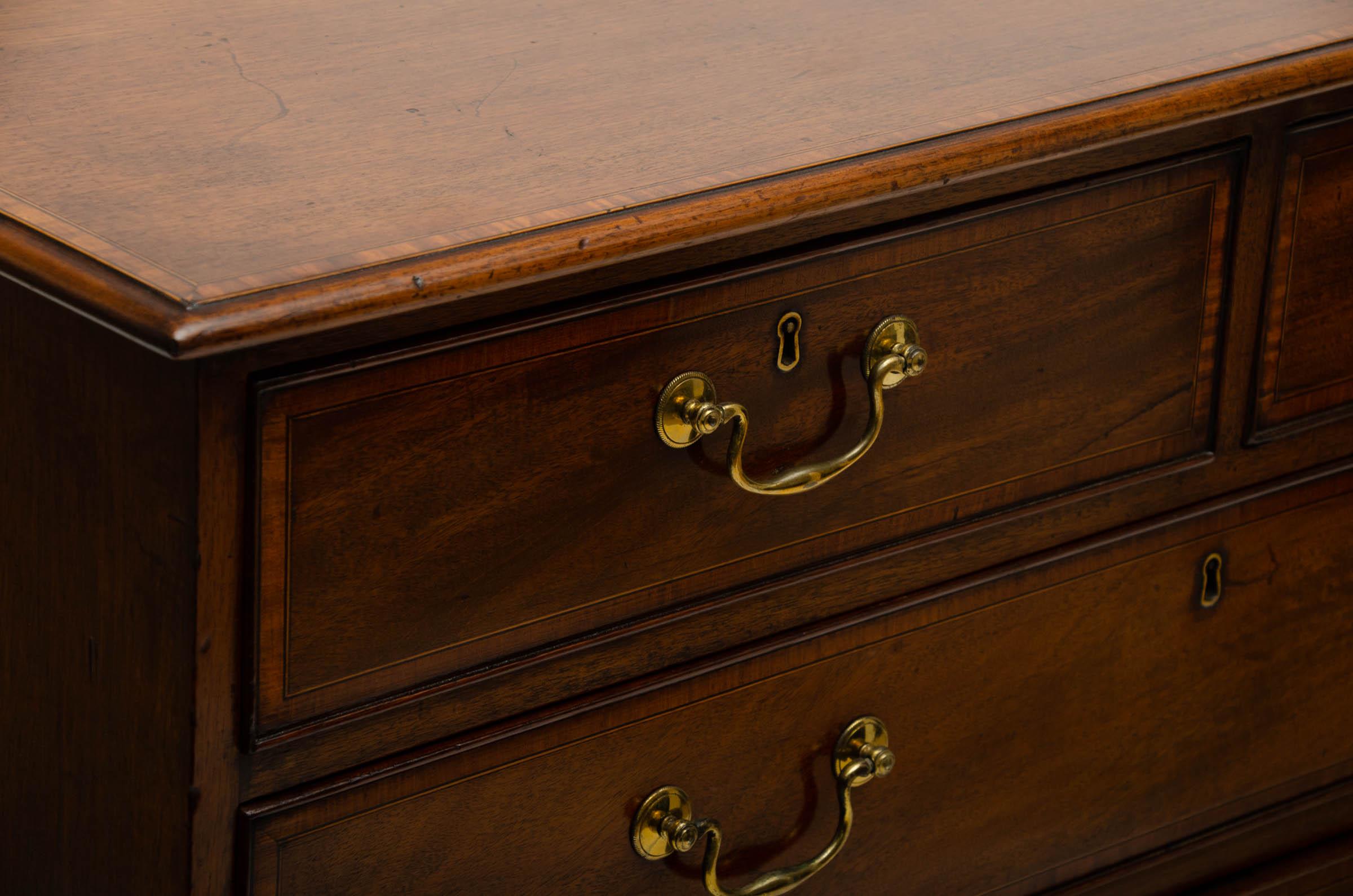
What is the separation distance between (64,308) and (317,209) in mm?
103

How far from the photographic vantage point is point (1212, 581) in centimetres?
98

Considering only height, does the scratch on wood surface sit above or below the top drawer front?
above

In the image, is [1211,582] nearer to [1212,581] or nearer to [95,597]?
[1212,581]

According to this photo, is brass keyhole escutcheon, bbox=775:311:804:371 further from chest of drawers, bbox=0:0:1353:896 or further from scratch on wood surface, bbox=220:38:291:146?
scratch on wood surface, bbox=220:38:291:146

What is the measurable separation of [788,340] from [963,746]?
277 millimetres

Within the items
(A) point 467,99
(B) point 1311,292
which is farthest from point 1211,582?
(A) point 467,99

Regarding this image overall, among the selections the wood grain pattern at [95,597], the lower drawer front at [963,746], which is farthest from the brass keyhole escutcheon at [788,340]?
the wood grain pattern at [95,597]

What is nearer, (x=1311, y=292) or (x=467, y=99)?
(x=467, y=99)

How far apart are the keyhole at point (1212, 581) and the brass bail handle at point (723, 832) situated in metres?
0.22

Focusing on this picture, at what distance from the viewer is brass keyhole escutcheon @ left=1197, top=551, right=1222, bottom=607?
0.97m

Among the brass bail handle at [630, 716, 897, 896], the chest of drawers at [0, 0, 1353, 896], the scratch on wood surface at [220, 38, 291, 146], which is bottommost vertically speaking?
the brass bail handle at [630, 716, 897, 896]

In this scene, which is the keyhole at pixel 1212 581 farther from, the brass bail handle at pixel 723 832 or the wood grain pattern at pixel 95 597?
the wood grain pattern at pixel 95 597

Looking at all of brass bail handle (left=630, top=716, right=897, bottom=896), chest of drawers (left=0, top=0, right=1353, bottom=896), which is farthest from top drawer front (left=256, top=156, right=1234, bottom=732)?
brass bail handle (left=630, top=716, right=897, bottom=896)

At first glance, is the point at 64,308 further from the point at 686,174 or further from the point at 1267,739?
the point at 1267,739
